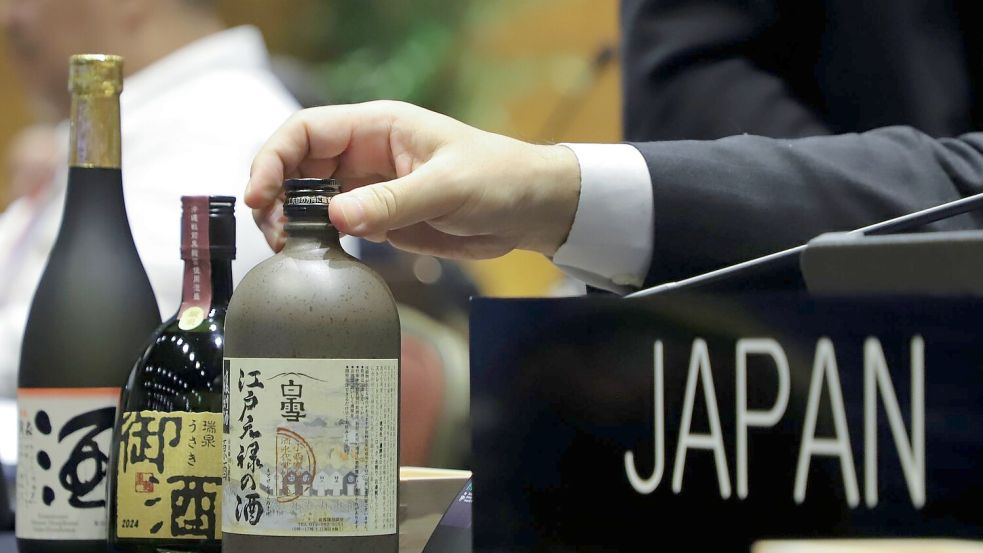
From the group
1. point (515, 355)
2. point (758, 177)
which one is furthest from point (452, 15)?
point (515, 355)

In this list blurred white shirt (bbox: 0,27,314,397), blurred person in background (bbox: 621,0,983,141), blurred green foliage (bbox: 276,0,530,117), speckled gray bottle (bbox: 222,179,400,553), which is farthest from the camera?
blurred green foliage (bbox: 276,0,530,117)

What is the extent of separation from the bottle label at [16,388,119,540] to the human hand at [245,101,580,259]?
148mm

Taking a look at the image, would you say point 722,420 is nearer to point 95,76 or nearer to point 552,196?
point 552,196

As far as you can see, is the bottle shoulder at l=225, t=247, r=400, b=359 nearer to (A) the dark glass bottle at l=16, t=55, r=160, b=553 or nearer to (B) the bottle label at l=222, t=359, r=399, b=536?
(B) the bottle label at l=222, t=359, r=399, b=536

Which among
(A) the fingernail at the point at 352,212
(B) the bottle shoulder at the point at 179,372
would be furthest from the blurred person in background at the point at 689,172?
(B) the bottle shoulder at the point at 179,372

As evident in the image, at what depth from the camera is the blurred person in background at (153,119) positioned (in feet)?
4.19

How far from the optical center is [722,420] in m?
0.44

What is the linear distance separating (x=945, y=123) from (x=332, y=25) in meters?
3.31

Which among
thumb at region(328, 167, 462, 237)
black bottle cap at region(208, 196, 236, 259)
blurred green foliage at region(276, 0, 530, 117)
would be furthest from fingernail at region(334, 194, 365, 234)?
blurred green foliage at region(276, 0, 530, 117)

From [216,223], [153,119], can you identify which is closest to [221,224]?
[216,223]

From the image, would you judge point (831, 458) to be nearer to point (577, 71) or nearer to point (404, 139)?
point (404, 139)

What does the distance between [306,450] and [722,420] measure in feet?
0.59

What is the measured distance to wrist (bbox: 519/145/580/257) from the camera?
0.69 meters

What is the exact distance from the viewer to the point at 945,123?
38.1 inches
